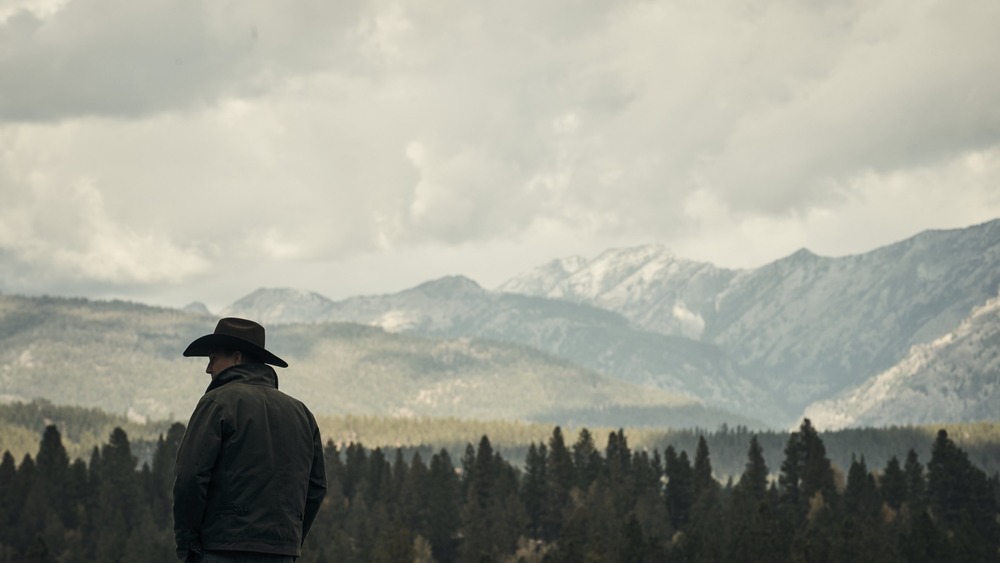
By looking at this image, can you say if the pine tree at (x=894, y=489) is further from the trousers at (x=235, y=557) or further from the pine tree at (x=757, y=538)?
the trousers at (x=235, y=557)

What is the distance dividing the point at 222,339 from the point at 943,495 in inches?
7335

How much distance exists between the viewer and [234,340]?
16.0 metres

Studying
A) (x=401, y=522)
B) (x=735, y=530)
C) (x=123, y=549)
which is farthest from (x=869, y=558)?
(x=123, y=549)

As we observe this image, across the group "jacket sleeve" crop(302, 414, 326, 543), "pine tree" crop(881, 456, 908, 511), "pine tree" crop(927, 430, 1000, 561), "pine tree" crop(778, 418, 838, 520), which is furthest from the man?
"pine tree" crop(881, 456, 908, 511)

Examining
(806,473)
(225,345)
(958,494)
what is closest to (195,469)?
(225,345)

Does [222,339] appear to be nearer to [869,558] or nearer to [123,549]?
[869,558]

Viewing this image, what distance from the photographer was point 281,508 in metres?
15.7

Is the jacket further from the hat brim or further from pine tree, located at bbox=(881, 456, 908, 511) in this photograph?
pine tree, located at bbox=(881, 456, 908, 511)

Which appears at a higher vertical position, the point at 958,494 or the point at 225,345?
the point at 958,494

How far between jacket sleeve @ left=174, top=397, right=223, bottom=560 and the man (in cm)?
1

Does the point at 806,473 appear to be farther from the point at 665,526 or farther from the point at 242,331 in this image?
the point at 242,331

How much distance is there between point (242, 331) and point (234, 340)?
0.16m

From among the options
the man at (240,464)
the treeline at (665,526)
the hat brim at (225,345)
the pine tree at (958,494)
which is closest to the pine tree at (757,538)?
the treeline at (665,526)

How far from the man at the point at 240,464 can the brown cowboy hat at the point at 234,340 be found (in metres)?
0.01
